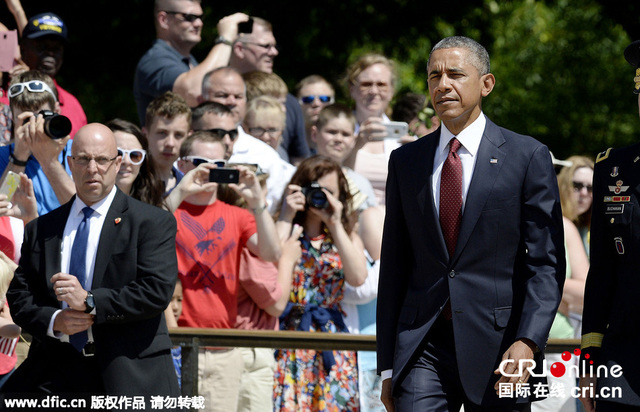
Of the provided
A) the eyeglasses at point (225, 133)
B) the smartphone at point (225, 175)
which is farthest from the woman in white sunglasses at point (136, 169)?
the eyeglasses at point (225, 133)

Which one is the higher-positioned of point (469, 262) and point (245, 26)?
point (245, 26)

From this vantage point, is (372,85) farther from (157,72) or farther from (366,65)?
(157,72)

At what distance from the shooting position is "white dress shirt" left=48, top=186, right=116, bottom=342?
591 centimetres

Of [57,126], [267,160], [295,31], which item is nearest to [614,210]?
[57,126]

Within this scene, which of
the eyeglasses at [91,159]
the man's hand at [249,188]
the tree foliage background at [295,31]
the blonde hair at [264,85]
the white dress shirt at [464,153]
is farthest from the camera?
the tree foliage background at [295,31]

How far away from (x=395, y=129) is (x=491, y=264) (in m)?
4.17

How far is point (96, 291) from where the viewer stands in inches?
226

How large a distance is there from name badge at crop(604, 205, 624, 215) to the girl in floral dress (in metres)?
2.40

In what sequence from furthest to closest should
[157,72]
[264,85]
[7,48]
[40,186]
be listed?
1. [264,85]
2. [157,72]
3. [7,48]
4. [40,186]

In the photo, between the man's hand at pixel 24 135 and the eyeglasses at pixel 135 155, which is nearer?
the man's hand at pixel 24 135

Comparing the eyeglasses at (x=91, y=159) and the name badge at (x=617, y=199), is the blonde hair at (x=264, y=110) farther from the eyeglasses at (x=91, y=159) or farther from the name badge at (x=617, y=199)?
the name badge at (x=617, y=199)

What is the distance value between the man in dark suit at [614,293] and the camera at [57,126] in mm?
3292

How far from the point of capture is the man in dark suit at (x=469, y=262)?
4875 mm

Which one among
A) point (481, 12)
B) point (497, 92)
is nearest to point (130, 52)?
point (481, 12)
